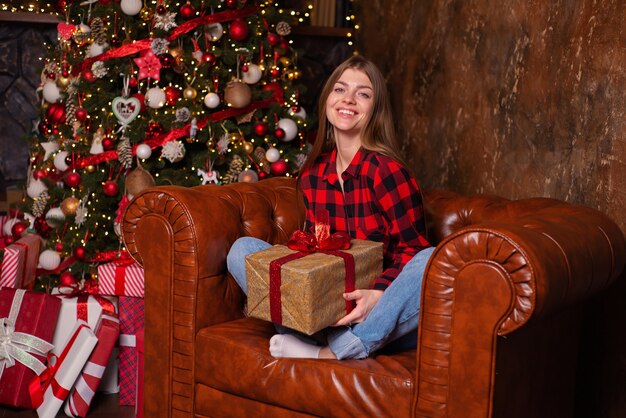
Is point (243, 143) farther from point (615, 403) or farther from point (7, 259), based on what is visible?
point (615, 403)

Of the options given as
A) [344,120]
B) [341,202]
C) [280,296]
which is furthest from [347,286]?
[344,120]

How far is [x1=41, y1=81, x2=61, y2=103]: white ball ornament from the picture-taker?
381cm

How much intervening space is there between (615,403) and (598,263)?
68cm

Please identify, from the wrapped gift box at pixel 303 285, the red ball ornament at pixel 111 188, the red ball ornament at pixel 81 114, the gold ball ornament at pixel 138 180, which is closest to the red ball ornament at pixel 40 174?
the red ball ornament at pixel 81 114

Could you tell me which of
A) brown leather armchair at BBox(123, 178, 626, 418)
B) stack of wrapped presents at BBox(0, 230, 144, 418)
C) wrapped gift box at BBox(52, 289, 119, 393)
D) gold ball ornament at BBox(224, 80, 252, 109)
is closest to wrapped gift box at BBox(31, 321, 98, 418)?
stack of wrapped presents at BBox(0, 230, 144, 418)

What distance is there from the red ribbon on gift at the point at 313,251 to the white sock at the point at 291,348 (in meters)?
0.08

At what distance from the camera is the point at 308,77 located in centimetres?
498

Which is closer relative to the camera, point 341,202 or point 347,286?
point 347,286

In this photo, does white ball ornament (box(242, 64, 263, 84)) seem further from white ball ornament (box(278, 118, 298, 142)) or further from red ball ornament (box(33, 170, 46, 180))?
red ball ornament (box(33, 170, 46, 180))

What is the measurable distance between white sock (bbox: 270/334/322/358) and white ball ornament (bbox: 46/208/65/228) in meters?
1.85

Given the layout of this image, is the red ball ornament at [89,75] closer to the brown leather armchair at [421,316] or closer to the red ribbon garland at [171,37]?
the red ribbon garland at [171,37]

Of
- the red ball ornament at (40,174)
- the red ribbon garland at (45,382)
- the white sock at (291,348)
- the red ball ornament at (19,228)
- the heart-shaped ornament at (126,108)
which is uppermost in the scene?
the heart-shaped ornament at (126,108)

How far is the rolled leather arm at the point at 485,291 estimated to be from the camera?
1.70 meters

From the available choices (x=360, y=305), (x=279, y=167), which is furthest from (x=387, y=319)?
(x=279, y=167)
